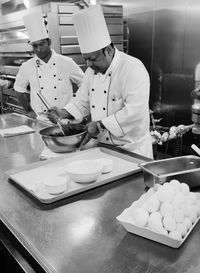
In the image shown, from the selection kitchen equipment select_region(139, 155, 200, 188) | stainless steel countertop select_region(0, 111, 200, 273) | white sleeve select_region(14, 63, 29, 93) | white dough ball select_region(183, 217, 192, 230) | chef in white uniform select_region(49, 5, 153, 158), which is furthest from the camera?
white sleeve select_region(14, 63, 29, 93)

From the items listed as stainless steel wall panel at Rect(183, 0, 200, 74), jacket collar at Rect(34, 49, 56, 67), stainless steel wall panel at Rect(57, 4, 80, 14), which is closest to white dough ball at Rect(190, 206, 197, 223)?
jacket collar at Rect(34, 49, 56, 67)

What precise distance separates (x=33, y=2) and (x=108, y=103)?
424 centimetres

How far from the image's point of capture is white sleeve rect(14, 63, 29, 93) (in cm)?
375

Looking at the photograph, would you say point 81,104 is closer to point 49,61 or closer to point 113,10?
point 49,61

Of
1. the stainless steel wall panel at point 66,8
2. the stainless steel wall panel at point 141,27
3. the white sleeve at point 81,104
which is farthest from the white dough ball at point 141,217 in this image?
the stainless steel wall panel at point 141,27

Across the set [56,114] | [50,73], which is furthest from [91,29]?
[50,73]

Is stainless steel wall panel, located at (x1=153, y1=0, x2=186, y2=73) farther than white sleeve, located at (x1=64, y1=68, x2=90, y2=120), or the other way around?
stainless steel wall panel, located at (x1=153, y1=0, x2=186, y2=73)

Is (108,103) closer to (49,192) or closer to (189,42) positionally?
(49,192)

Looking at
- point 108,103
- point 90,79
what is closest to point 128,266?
point 108,103

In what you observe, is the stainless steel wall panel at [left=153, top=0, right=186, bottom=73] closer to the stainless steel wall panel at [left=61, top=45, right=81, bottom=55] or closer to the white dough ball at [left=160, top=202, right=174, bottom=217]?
the stainless steel wall panel at [left=61, top=45, right=81, bottom=55]

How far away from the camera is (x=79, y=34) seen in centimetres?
228

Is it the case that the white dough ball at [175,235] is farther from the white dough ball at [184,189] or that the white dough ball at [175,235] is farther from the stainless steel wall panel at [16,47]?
the stainless steel wall panel at [16,47]

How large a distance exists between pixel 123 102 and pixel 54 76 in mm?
1554

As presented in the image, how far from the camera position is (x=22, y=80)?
383 cm
